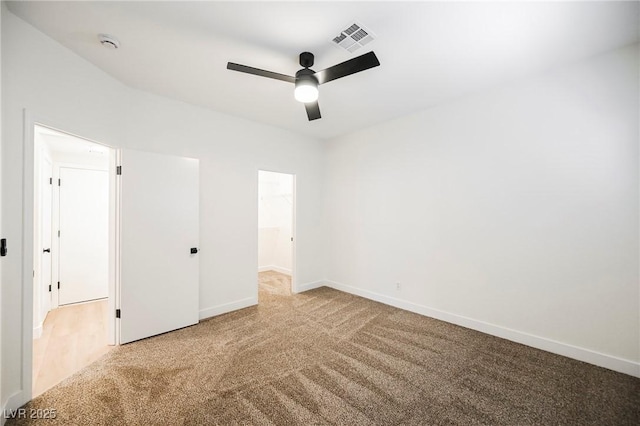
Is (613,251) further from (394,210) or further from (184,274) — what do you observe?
(184,274)

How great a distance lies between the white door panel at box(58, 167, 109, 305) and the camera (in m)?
4.02

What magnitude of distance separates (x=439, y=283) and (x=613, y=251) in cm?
165

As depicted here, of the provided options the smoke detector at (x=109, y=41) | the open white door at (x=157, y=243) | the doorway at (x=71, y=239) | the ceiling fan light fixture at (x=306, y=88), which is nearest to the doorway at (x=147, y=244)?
the open white door at (x=157, y=243)

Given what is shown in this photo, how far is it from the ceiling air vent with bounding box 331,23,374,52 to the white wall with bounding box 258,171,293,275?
160 inches

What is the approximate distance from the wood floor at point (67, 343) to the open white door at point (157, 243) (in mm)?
385

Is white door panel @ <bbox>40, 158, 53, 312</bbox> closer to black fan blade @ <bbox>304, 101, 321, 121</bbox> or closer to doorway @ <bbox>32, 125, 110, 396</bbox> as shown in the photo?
doorway @ <bbox>32, 125, 110, 396</bbox>

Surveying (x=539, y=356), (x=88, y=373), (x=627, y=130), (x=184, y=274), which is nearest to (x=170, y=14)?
(x=184, y=274)

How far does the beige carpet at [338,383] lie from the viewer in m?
1.79

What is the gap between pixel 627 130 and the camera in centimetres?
223

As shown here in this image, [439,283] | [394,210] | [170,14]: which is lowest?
[439,283]

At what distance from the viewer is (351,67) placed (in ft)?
6.49

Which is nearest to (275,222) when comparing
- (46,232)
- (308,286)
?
(308,286)

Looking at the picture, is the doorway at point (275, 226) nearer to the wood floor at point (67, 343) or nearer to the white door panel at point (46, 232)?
the wood floor at point (67, 343)

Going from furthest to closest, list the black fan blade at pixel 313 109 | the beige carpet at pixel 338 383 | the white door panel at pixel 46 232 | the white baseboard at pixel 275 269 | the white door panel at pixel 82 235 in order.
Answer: the white baseboard at pixel 275 269 < the white door panel at pixel 82 235 < the white door panel at pixel 46 232 < the black fan blade at pixel 313 109 < the beige carpet at pixel 338 383
